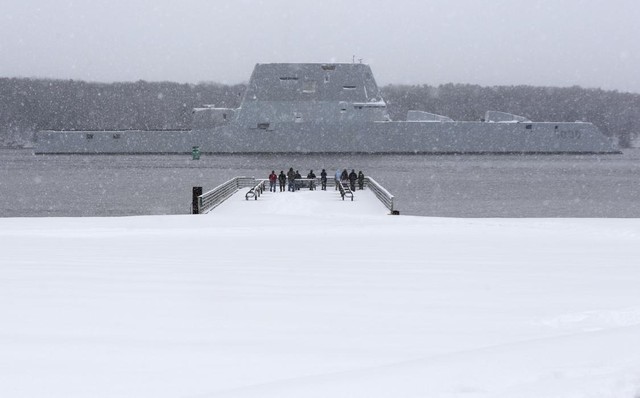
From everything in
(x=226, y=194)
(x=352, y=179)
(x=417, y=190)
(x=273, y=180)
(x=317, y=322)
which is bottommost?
(x=417, y=190)

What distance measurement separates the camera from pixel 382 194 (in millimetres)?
25234

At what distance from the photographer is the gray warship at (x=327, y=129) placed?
81.9m

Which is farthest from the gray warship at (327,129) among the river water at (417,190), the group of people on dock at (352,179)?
the group of people on dock at (352,179)

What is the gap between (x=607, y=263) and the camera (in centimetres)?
746

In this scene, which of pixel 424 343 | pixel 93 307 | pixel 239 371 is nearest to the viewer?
pixel 239 371

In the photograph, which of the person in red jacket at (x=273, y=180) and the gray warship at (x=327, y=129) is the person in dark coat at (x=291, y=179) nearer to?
the person in red jacket at (x=273, y=180)

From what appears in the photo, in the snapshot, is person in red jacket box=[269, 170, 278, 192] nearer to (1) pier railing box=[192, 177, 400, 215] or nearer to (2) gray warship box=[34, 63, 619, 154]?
(1) pier railing box=[192, 177, 400, 215]

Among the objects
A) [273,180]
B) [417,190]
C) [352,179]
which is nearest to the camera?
[352,179]

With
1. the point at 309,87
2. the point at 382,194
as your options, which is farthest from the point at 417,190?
the point at 309,87

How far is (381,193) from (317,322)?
70.0 feet

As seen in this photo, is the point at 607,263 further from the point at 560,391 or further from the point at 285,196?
the point at 285,196

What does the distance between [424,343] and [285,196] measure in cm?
2399

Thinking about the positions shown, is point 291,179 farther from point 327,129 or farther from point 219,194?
point 327,129

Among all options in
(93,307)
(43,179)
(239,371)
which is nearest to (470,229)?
(93,307)
